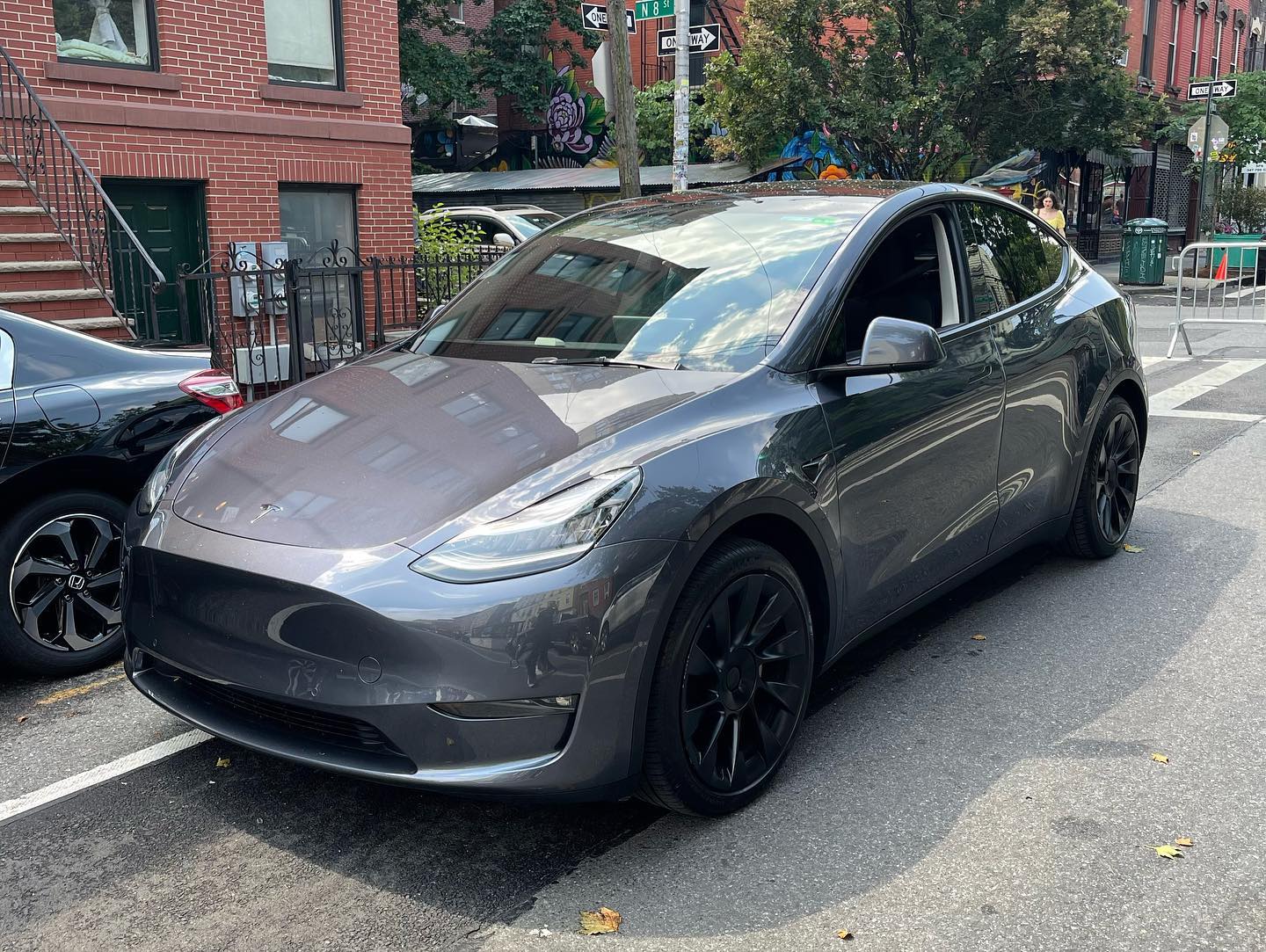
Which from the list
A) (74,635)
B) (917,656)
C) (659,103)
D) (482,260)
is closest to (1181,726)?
(917,656)

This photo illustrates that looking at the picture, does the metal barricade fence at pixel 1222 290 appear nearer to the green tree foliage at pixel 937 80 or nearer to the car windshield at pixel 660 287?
the green tree foliage at pixel 937 80

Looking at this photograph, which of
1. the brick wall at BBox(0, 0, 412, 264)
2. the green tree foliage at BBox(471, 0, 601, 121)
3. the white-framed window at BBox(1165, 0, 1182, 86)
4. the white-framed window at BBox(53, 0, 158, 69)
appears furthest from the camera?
the white-framed window at BBox(1165, 0, 1182, 86)

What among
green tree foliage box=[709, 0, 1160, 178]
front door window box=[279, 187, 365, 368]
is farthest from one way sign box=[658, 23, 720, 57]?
green tree foliage box=[709, 0, 1160, 178]

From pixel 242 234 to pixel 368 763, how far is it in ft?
33.9

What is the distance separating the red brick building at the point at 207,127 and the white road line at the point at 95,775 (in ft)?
19.8

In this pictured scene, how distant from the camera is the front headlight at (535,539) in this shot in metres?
3.01

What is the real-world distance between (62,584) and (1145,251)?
85.7 ft

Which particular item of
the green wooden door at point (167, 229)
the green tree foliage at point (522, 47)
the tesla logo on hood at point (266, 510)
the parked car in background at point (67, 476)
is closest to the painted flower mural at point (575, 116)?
the green tree foliage at point (522, 47)

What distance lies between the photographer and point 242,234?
12383 mm

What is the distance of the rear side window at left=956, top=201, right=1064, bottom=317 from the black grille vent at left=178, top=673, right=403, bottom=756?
9.52 feet

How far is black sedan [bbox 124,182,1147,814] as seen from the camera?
300cm

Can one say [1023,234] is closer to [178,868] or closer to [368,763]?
[368,763]

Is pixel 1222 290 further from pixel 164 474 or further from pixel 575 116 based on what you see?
pixel 164 474

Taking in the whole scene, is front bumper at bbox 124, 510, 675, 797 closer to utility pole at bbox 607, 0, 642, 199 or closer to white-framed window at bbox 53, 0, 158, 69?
utility pole at bbox 607, 0, 642, 199
